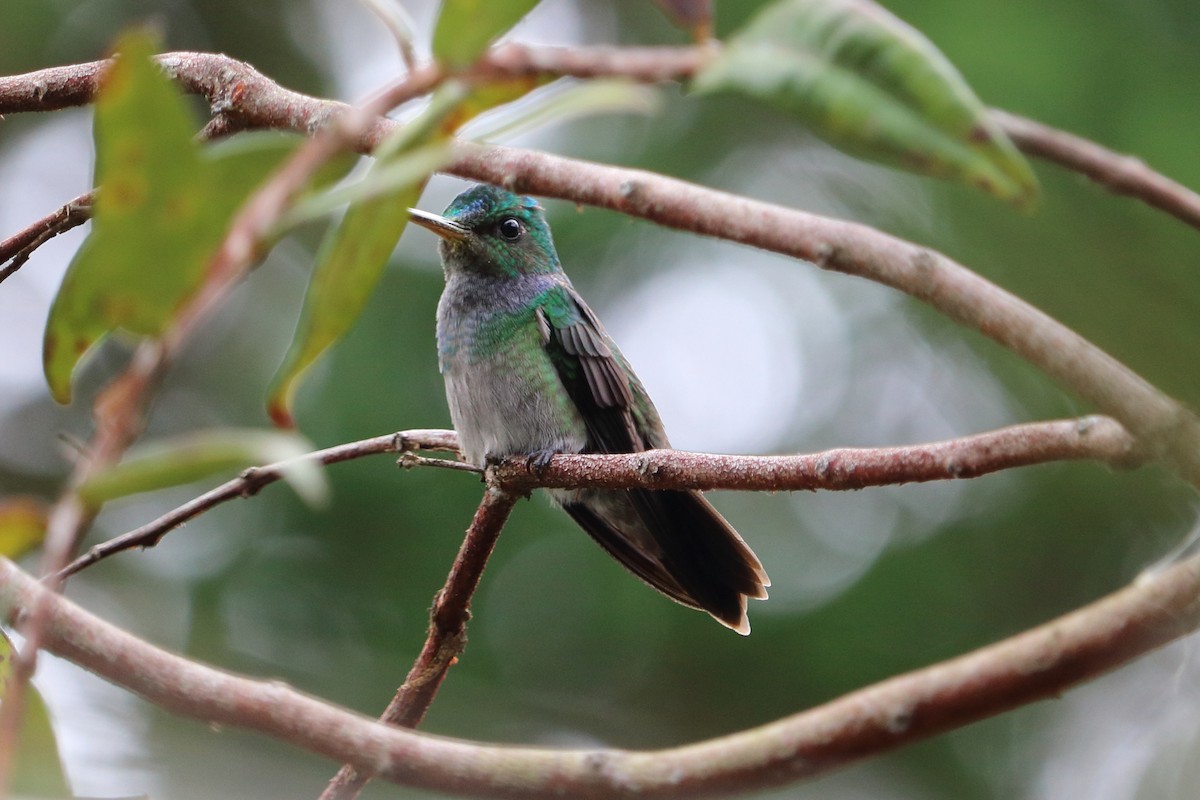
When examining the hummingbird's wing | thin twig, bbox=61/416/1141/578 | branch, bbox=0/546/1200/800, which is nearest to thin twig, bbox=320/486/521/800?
thin twig, bbox=61/416/1141/578

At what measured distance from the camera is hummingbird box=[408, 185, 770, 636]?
10.8 ft

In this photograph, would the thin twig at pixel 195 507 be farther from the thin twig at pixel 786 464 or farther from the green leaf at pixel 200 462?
the green leaf at pixel 200 462

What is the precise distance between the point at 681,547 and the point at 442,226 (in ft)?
4.09

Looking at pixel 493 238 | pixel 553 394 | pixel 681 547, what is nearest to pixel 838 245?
pixel 681 547

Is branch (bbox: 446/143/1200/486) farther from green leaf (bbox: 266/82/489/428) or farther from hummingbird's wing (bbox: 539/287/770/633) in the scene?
hummingbird's wing (bbox: 539/287/770/633)

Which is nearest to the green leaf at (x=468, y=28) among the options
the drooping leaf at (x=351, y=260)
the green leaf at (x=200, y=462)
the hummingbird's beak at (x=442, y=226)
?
the drooping leaf at (x=351, y=260)

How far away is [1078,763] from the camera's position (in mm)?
5742

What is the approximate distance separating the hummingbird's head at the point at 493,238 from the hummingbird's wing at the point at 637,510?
0.64ft

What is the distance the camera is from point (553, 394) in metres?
3.69

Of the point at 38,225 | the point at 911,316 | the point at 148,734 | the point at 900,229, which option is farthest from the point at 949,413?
the point at 38,225

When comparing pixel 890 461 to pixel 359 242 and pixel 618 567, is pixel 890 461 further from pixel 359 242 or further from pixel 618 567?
pixel 618 567

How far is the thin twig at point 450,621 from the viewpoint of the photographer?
1.90 m

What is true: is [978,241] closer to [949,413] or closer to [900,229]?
[900,229]

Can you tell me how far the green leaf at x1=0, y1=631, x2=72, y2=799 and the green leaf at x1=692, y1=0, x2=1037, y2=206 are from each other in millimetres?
745
